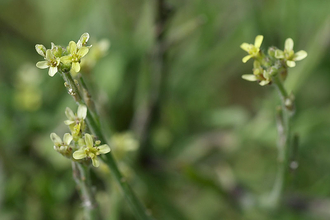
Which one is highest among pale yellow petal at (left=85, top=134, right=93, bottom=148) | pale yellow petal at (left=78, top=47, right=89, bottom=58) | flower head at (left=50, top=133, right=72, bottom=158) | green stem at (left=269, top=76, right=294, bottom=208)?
pale yellow petal at (left=78, top=47, right=89, bottom=58)

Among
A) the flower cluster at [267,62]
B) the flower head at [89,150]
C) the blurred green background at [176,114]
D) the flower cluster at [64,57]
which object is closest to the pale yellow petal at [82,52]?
the flower cluster at [64,57]

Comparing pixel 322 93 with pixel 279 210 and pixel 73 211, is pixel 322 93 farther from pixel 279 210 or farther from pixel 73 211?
pixel 73 211

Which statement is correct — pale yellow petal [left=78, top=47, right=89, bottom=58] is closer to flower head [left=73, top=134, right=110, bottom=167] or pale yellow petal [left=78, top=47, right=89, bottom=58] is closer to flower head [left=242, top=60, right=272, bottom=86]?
flower head [left=73, top=134, right=110, bottom=167]

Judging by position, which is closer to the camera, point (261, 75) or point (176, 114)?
point (261, 75)

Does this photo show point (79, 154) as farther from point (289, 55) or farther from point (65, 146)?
point (289, 55)

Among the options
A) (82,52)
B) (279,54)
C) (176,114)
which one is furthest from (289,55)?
(176,114)

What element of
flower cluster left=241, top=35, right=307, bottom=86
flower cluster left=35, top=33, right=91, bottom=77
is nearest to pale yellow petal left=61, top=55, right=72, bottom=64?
flower cluster left=35, top=33, right=91, bottom=77
